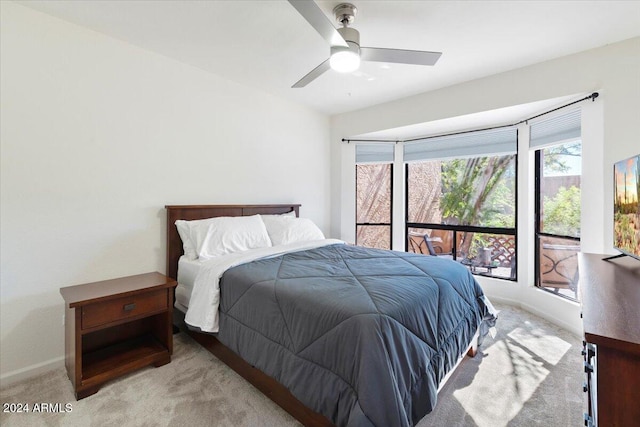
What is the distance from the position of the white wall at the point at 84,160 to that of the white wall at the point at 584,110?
7.80 feet

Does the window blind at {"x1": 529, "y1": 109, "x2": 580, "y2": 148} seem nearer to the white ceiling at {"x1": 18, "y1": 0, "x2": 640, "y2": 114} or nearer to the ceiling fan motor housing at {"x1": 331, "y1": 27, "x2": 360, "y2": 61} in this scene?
the white ceiling at {"x1": 18, "y1": 0, "x2": 640, "y2": 114}

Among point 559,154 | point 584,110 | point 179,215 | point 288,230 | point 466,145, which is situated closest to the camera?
point 584,110

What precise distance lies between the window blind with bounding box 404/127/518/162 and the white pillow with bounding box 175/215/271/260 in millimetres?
2565

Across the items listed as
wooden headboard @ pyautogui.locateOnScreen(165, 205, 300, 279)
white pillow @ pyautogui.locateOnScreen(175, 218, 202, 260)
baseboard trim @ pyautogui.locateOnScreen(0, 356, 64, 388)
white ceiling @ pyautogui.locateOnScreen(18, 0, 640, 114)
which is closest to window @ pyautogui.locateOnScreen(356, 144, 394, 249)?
white ceiling @ pyautogui.locateOnScreen(18, 0, 640, 114)

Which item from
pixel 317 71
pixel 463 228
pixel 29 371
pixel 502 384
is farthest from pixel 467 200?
pixel 29 371

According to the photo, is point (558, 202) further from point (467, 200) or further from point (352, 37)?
point (352, 37)

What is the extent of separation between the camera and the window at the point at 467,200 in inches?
135

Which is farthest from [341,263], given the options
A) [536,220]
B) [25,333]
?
[536,220]

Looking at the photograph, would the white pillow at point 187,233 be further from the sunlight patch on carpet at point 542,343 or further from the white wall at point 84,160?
the sunlight patch on carpet at point 542,343

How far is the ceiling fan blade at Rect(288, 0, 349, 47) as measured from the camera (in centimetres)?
144

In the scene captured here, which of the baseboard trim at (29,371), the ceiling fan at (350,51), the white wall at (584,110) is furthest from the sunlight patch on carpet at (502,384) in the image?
the baseboard trim at (29,371)

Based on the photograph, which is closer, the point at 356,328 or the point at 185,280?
the point at 356,328

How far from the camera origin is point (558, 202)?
2.96 meters

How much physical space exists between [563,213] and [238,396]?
3.41 meters
